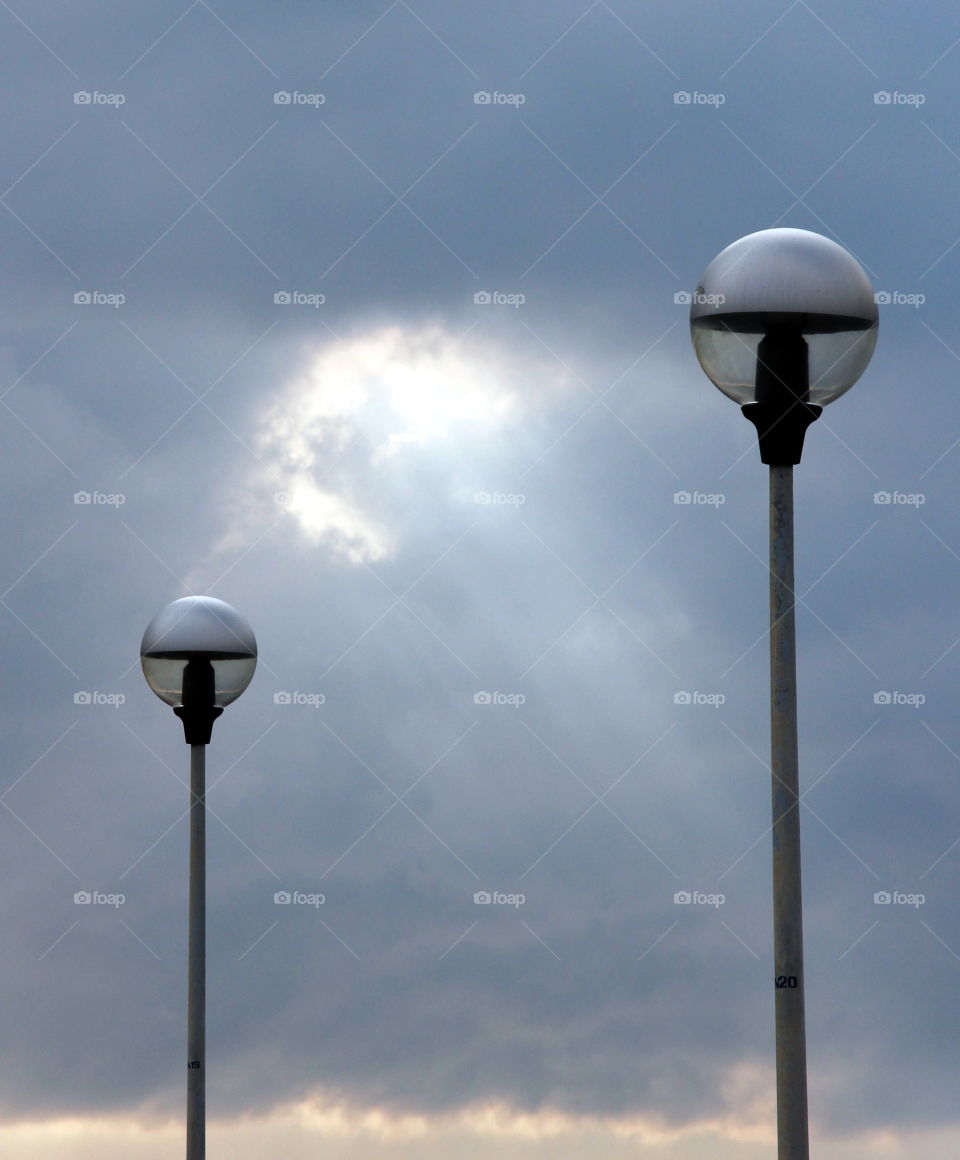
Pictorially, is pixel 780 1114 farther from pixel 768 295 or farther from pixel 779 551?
pixel 768 295

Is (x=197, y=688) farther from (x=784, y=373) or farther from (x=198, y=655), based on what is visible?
(x=784, y=373)

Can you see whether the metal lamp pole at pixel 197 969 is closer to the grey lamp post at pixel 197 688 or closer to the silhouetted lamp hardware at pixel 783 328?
the grey lamp post at pixel 197 688

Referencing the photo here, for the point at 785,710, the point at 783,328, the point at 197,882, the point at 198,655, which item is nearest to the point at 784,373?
the point at 783,328

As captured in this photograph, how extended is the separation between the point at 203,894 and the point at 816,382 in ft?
29.4

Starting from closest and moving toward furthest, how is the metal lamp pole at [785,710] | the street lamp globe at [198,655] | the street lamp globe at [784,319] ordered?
1. the metal lamp pole at [785,710]
2. the street lamp globe at [784,319]
3. the street lamp globe at [198,655]

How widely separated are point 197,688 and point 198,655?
1.10 feet

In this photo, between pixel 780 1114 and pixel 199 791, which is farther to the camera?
pixel 199 791

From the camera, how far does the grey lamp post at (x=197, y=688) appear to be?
1711 cm

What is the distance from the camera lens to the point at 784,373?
1039 cm

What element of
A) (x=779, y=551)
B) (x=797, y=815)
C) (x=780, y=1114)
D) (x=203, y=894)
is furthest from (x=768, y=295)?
(x=203, y=894)

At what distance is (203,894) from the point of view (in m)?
17.5

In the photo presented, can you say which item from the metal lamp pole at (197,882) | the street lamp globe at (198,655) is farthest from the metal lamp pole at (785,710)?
the metal lamp pole at (197,882)

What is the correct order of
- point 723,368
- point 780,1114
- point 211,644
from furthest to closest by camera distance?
point 211,644
point 723,368
point 780,1114

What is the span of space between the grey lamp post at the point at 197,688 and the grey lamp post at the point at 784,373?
7.63 m
